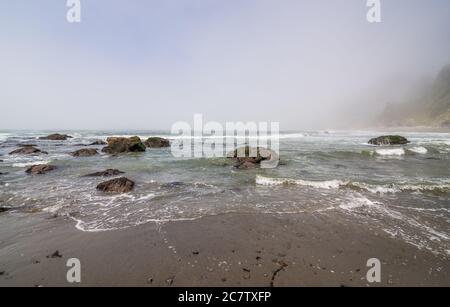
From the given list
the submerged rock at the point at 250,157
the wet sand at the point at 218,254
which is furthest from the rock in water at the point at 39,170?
the submerged rock at the point at 250,157

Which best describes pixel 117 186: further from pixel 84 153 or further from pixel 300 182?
pixel 84 153

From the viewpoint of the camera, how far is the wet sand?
146 inches

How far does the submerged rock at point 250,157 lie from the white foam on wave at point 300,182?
357 centimetres

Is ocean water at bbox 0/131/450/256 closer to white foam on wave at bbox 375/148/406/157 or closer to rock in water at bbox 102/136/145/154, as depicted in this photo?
white foam on wave at bbox 375/148/406/157

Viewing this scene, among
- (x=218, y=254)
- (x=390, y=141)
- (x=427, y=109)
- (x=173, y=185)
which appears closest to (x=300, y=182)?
(x=173, y=185)

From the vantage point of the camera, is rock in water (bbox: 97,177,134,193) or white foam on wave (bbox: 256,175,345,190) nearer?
rock in water (bbox: 97,177,134,193)

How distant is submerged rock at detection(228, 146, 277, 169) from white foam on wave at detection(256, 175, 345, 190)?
11.7ft

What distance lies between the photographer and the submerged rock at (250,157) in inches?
562

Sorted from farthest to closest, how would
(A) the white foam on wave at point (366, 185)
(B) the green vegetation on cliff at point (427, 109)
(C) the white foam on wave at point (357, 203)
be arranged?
(B) the green vegetation on cliff at point (427, 109), (A) the white foam on wave at point (366, 185), (C) the white foam on wave at point (357, 203)

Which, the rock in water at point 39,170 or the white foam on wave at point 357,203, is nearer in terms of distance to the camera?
the white foam on wave at point 357,203

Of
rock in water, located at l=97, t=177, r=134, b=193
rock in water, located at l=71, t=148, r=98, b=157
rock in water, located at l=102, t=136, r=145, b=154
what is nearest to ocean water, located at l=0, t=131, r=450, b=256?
rock in water, located at l=97, t=177, r=134, b=193

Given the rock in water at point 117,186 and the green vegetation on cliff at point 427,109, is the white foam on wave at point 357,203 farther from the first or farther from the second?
the green vegetation on cliff at point 427,109

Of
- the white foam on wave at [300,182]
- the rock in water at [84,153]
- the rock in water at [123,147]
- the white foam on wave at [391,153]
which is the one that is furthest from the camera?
the rock in water at [123,147]
